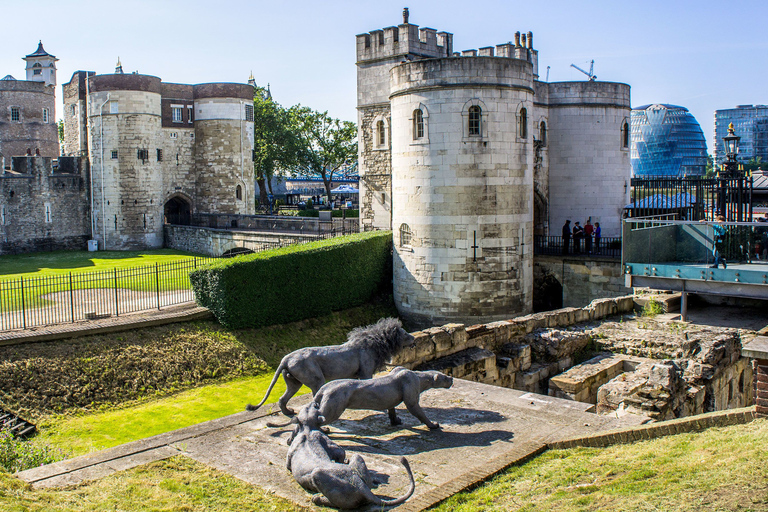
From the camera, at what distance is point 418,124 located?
74.9 ft

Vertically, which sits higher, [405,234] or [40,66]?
[40,66]

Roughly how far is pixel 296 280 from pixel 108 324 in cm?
635

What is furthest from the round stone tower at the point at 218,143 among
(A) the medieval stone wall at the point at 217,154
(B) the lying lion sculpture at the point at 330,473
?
(B) the lying lion sculpture at the point at 330,473

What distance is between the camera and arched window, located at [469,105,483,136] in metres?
22.2

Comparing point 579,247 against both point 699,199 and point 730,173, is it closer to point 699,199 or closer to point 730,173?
point 699,199

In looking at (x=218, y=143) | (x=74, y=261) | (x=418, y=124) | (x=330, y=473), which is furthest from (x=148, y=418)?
(x=218, y=143)

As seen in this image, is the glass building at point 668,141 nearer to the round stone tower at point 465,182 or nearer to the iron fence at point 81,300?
the round stone tower at point 465,182

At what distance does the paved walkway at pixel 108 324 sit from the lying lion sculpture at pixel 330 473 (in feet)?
39.5

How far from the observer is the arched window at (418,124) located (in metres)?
22.7

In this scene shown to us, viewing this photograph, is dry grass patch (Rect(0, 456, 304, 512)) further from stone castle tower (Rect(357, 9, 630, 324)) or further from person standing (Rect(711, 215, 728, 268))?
stone castle tower (Rect(357, 9, 630, 324))

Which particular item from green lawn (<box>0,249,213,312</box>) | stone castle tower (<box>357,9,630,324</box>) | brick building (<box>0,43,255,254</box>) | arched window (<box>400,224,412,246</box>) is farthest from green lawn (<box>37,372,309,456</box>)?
brick building (<box>0,43,255,254</box>)

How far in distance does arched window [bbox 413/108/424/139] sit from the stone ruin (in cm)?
813

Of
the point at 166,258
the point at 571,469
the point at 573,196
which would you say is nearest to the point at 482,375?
→ the point at 571,469

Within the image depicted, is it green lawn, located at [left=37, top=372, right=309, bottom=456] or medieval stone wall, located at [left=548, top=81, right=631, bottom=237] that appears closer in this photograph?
green lawn, located at [left=37, top=372, right=309, bottom=456]
